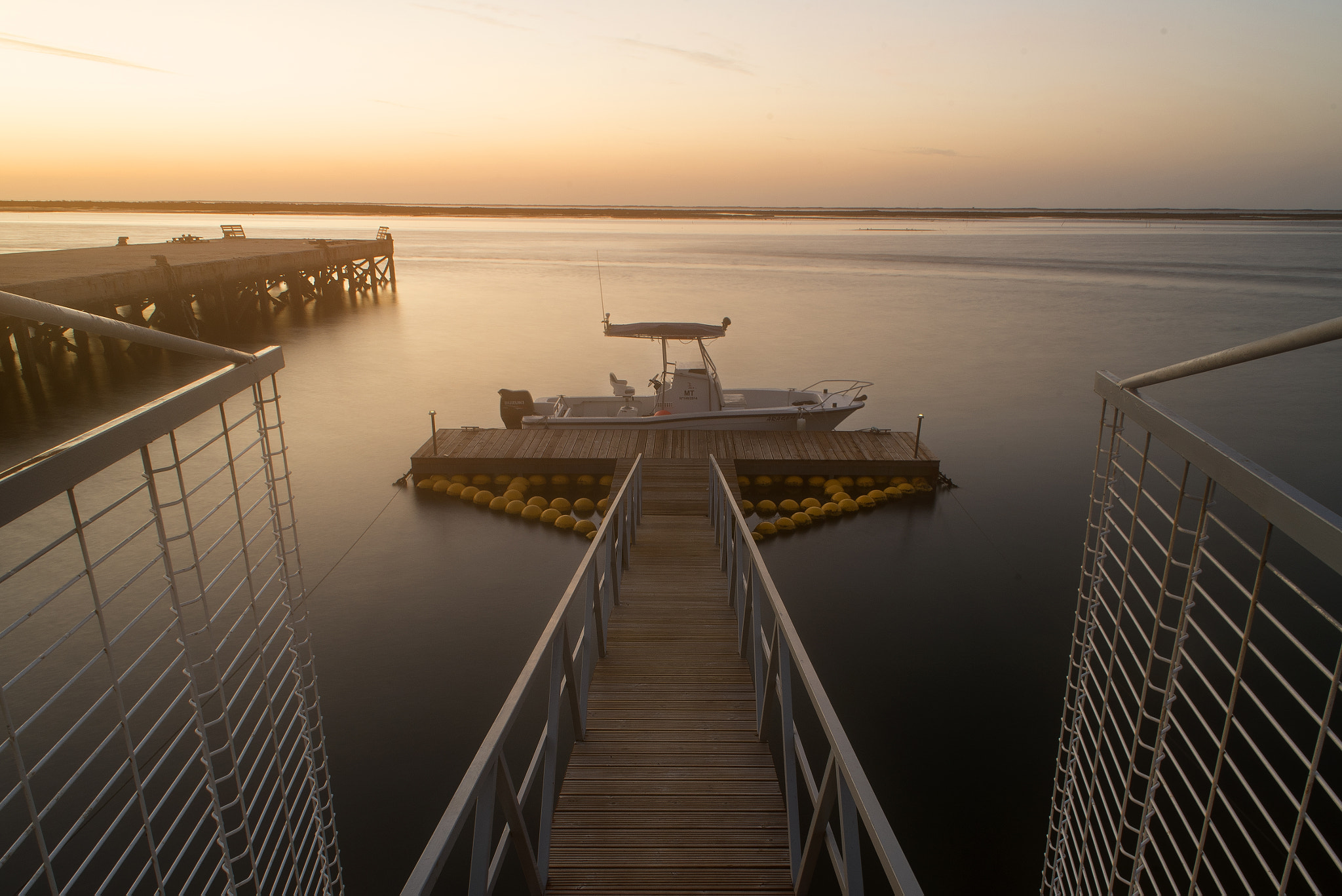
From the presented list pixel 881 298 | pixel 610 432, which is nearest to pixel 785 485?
pixel 610 432

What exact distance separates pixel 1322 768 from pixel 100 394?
82.8ft

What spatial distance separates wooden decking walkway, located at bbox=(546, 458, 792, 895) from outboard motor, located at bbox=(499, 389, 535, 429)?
975cm

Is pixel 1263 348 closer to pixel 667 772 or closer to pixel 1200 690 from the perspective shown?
pixel 667 772

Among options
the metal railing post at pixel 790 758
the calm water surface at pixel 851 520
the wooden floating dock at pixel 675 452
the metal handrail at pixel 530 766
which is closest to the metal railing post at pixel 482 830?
the metal handrail at pixel 530 766

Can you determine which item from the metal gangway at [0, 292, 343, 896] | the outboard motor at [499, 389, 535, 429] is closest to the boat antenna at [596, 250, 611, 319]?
the outboard motor at [499, 389, 535, 429]

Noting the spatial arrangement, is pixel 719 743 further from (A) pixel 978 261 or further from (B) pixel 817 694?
(A) pixel 978 261

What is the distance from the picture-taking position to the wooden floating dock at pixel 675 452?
13.0m

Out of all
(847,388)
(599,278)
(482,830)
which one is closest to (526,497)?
(482,830)

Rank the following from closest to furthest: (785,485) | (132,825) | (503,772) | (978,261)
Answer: (503,772) < (132,825) < (785,485) < (978,261)

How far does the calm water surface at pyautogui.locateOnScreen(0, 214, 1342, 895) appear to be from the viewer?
23.9ft

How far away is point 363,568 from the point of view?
36.5 ft

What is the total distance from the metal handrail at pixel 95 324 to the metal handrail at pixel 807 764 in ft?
7.18

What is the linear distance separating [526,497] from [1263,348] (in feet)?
38.2

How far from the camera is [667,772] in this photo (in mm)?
3936
